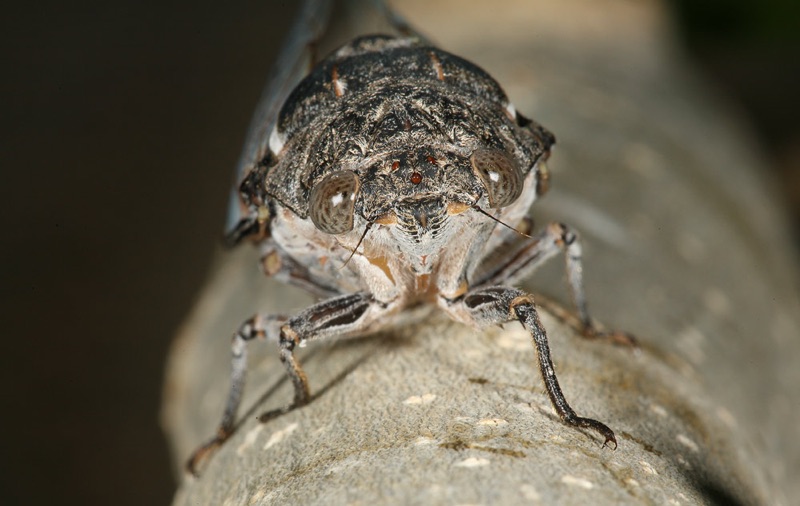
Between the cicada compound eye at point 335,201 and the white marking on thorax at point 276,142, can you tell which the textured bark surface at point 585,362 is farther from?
the white marking on thorax at point 276,142

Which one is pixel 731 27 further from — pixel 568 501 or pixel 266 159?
pixel 568 501

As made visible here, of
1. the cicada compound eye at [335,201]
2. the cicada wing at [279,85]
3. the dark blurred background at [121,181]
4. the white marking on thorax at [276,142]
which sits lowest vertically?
the dark blurred background at [121,181]

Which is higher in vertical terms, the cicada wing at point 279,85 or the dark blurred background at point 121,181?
the cicada wing at point 279,85

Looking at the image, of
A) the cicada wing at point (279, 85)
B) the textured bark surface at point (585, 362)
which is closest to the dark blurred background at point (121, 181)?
the textured bark surface at point (585, 362)

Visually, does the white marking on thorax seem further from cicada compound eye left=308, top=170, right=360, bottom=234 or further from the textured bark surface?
the textured bark surface

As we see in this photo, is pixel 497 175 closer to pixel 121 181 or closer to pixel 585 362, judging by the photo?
pixel 585 362

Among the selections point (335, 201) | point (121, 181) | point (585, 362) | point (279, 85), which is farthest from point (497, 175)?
point (121, 181)

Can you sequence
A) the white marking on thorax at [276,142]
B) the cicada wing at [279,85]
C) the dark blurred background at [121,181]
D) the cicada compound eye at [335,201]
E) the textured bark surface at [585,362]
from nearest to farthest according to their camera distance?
the textured bark surface at [585,362], the cicada compound eye at [335,201], the white marking on thorax at [276,142], the cicada wing at [279,85], the dark blurred background at [121,181]
